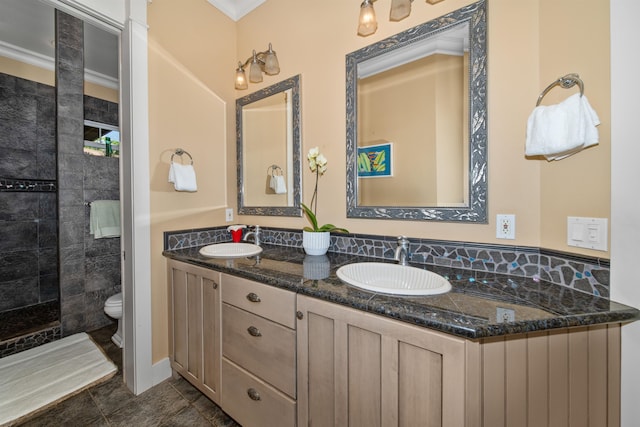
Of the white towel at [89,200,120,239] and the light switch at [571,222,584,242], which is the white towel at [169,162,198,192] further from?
the light switch at [571,222,584,242]

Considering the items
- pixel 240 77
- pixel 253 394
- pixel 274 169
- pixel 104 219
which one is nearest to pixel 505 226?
pixel 253 394

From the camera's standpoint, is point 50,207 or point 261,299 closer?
point 261,299

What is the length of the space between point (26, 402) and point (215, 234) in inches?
56.2

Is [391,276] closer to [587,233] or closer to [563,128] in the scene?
[587,233]

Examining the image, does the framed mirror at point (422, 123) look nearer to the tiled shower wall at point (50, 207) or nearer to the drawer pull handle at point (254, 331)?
the drawer pull handle at point (254, 331)

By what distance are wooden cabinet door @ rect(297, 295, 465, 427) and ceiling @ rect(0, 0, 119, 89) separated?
2777 millimetres

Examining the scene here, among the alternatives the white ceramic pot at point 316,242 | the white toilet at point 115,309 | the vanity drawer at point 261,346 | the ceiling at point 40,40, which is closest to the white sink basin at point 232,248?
the white ceramic pot at point 316,242

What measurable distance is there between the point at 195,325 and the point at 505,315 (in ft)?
5.14

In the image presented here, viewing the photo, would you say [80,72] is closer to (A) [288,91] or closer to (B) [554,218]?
(A) [288,91]

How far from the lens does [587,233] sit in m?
0.91

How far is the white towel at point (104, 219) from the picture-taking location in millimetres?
2447

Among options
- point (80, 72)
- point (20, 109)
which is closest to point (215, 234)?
point (80, 72)

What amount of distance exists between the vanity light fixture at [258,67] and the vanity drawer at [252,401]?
189 centimetres

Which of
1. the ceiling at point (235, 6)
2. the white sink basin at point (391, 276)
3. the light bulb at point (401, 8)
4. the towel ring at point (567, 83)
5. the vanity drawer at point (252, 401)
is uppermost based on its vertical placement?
the ceiling at point (235, 6)
